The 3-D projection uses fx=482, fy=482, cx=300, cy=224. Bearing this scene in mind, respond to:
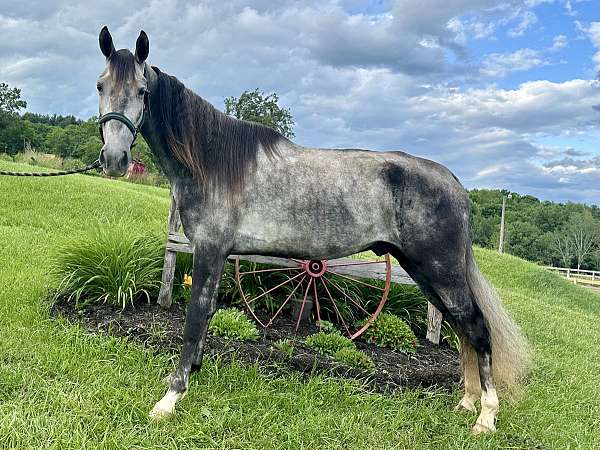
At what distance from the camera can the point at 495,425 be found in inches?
136

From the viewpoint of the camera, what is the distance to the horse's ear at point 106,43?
2766mm

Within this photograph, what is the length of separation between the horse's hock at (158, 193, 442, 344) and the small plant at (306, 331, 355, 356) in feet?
1.04

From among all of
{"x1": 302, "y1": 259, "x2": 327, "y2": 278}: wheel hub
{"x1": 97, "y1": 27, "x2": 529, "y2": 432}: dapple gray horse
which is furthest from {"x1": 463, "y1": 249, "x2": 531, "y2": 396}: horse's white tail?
{"x1": 302, "y1": 259, "x2": 327, "y2": 278}: wheel hub

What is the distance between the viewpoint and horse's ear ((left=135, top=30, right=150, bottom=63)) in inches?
109

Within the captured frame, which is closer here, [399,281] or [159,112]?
[159,112]

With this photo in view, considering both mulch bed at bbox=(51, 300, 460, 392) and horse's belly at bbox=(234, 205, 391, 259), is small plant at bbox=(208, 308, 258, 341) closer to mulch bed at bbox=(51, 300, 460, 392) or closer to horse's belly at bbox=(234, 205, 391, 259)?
mulch bed at bbox=(51, 300, 460, 392)

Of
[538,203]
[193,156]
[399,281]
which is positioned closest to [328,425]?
[193,156]

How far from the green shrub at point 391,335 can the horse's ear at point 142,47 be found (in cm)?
334

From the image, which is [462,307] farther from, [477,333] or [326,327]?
[326,327]

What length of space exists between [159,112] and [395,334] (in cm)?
311

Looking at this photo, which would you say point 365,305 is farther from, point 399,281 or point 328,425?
point 328,425

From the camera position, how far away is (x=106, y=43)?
279 cm

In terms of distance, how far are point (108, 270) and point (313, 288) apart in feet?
6.97

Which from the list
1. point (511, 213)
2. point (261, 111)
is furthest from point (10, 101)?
point (511, 213)
